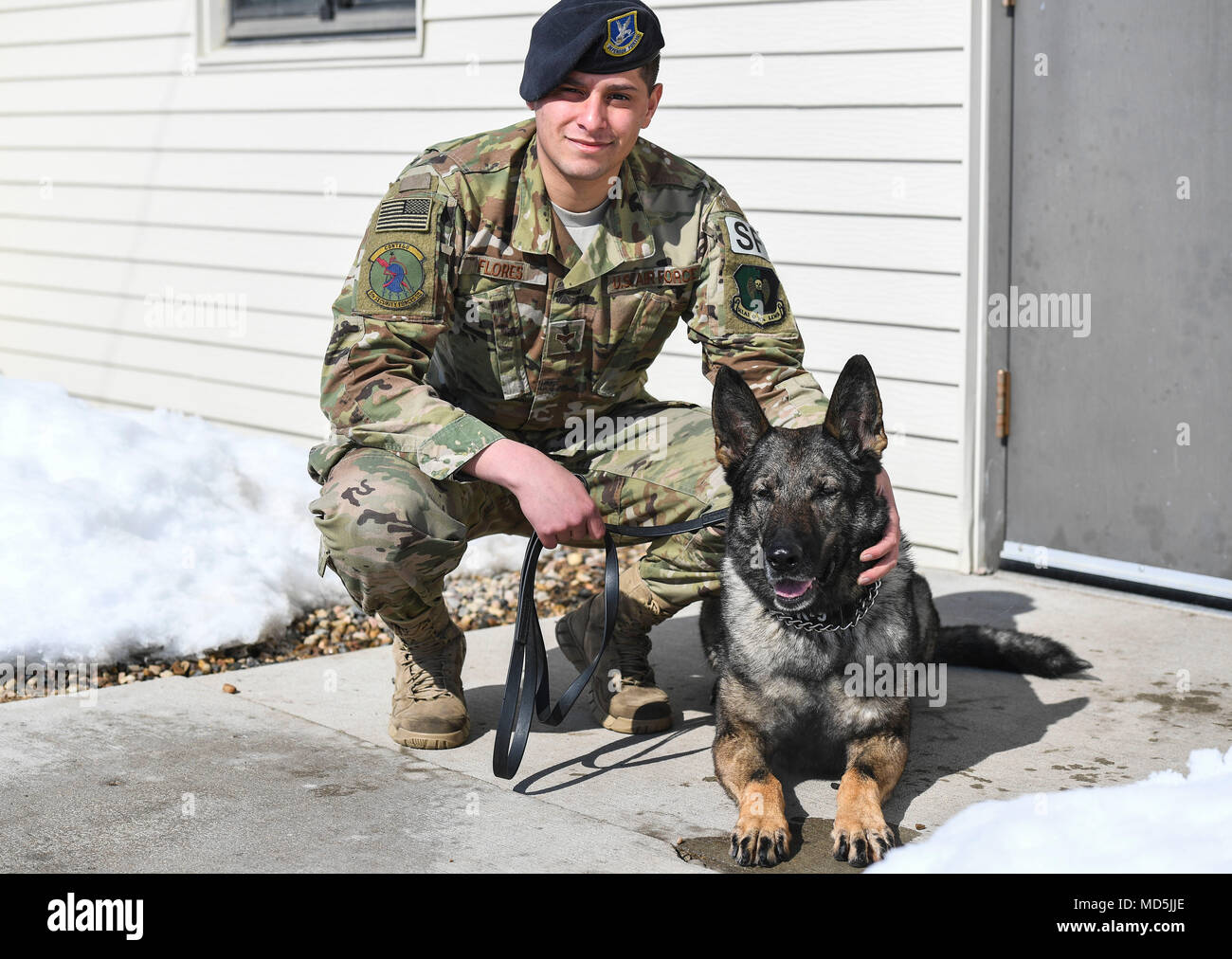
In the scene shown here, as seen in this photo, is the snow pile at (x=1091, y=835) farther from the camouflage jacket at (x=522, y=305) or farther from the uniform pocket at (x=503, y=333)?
the uniform pocket at (x=503, y=333)

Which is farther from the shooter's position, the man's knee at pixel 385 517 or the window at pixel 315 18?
the window at pixel 315 18

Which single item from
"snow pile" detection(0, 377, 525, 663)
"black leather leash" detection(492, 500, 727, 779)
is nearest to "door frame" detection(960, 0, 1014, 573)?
"snow pile" detection(0, 377, 525, 663)

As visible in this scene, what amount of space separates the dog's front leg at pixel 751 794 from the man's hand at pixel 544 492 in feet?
1.78

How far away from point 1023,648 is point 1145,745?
0.61m

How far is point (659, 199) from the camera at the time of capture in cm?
370

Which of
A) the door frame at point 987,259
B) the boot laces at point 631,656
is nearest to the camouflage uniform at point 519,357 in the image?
the boot laces at point 631,656

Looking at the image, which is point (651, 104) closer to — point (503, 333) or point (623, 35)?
point (623, 35)

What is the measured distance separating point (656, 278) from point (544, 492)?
2.98 feet

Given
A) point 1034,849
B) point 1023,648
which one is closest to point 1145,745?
point 1023,648

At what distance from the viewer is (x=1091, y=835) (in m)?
2.50

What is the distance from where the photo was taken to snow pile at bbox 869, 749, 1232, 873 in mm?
2381

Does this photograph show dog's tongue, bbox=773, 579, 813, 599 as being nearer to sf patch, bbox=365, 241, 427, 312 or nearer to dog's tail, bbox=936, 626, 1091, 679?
dog's tail, bbox=936, 626, 1091, 679

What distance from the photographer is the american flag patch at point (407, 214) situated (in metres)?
3.35

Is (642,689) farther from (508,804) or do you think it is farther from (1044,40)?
(1044,40)
